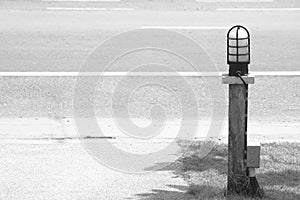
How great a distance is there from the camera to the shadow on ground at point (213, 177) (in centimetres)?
526

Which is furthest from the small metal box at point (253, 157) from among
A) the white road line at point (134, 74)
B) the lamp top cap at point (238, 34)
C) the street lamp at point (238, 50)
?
the white road line at point (134, 74)

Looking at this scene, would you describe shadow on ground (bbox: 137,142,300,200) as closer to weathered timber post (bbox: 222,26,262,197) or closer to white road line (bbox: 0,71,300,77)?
weathered timber post (bbox: 222,26,262,197)

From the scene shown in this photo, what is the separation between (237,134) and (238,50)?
590mm

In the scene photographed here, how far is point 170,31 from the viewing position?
11906 mm

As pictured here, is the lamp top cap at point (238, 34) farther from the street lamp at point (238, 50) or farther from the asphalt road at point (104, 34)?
the asphalt road at point (104, 34)

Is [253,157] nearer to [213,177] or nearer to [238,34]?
[213,177]

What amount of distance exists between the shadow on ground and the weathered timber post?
0.39 ft

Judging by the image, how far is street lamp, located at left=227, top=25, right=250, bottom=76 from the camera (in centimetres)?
492

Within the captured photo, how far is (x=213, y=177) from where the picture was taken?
5699mm

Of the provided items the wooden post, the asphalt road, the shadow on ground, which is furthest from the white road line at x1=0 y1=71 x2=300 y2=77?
the wooden post

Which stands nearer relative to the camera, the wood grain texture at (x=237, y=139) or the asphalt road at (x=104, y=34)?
the wood grain texture at (x=237, y=139)

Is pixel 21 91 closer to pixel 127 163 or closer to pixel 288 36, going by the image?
pixel 127 163

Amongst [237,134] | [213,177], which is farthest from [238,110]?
[213,177]

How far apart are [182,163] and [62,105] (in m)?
2.51
